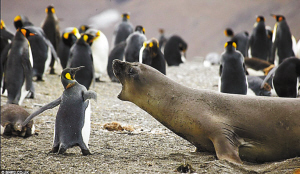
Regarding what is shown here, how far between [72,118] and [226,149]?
149 cm

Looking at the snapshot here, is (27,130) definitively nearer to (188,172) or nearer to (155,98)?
(155,98)

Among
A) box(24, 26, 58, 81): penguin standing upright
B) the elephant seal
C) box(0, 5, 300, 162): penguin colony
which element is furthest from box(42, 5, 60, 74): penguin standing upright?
the elephant seal

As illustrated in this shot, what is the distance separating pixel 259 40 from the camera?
1166 cm

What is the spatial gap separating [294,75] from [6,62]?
184 inches

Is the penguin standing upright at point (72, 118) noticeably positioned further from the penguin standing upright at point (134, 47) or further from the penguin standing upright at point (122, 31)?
the penguin standing upright at point (122, 31)

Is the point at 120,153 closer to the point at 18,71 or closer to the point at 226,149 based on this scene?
the point at 226,149

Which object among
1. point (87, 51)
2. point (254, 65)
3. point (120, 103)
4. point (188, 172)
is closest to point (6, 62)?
point (87, 51)

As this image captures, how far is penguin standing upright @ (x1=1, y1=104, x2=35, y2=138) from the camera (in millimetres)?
4215

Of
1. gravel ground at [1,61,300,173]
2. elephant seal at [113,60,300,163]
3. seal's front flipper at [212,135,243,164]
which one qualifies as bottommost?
gravel ground at [1,61,300,173]

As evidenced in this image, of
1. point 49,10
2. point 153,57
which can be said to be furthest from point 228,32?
point 153,57

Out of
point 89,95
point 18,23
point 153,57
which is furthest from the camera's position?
point 18,23

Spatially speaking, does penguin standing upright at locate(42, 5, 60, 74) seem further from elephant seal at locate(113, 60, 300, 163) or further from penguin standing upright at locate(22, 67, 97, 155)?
elephant seal at locate(113, 60, 300, 163)

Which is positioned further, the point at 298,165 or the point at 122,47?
the point at 122,47

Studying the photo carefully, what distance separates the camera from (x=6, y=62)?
6.07m
